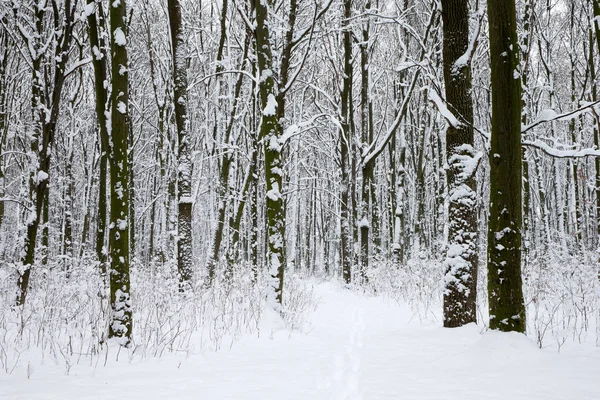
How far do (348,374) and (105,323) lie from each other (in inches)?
110

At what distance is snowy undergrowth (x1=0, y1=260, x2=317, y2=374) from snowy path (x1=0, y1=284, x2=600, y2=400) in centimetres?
29

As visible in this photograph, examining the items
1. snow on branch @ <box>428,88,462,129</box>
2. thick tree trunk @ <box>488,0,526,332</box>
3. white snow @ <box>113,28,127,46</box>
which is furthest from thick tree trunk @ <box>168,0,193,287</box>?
thick tree trunk @ <box>488,0,526,332</box>

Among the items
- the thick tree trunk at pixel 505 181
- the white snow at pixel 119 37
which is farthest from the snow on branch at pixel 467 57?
the white snow at pixel 119 37

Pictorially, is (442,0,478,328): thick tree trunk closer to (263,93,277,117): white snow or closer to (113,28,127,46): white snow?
(263,93,277,117): white snow

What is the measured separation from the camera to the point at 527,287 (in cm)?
796

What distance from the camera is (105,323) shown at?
4.36m

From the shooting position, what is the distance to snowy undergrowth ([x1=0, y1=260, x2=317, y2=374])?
3938 millimetres

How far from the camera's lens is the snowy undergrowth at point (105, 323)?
12.9ft

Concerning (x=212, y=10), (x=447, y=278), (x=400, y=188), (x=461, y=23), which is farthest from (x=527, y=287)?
(x=212, y=10)

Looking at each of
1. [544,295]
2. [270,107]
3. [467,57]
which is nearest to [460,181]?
[467,57]

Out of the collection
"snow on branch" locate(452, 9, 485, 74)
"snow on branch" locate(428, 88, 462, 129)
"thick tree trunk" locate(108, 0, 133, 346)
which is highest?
"snow on branch" locate(452, 9, 485, 74)

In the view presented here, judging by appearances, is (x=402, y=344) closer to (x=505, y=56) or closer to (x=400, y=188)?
(x=505, y=56)

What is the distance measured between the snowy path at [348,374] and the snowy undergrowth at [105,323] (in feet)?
0.95

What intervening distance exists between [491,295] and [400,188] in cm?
1082
